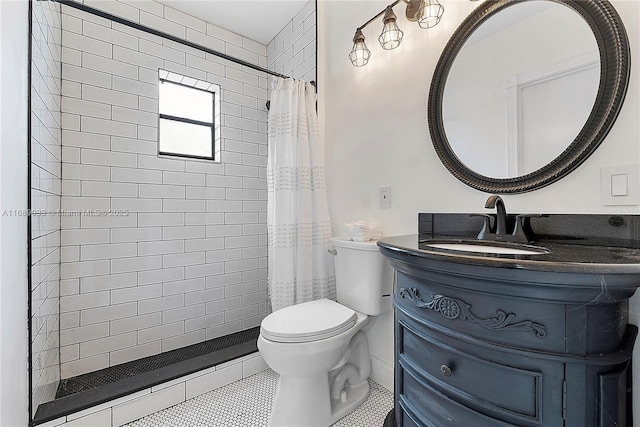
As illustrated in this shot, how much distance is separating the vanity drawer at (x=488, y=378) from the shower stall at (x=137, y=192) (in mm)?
1580

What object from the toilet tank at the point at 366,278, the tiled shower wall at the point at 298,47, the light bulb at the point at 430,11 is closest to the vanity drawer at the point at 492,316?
the toilet tank at the point at 366,278

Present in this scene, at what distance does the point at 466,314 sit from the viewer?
2.36 ft

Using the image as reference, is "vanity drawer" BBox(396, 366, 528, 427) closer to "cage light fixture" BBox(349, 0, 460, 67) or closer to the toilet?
the toilet

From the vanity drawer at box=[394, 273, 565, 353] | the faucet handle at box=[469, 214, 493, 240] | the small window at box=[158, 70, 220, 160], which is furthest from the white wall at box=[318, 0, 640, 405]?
the small window at box=[158, 70, 220, 160]

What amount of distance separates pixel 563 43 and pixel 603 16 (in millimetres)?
110

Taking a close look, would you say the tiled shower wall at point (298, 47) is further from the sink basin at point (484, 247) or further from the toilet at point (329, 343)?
the sink basin at point (484, 247)

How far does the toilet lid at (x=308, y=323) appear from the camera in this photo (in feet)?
3.98

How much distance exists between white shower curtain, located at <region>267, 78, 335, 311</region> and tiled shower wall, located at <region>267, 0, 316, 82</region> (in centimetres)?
45

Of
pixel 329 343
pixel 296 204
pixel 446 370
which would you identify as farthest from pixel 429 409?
pixel 296 204

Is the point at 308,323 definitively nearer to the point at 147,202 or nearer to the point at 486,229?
the point at 486,229

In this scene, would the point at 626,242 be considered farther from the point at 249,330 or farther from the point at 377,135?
the point at 249,330

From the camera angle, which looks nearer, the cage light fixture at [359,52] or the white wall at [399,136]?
the white wall at [399,136]

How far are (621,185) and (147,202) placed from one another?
2.47 meters

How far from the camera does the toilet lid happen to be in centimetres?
121
